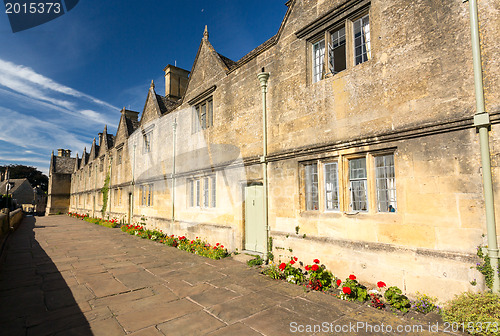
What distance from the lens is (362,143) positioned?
567 cm

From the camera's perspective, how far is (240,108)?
932 centimetres

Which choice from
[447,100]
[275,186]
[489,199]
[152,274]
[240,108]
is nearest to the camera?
[489,199]

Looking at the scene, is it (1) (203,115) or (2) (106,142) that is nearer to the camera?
(1) (203,115)

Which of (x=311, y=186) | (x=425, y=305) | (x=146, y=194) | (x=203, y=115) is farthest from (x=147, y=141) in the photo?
(x=425, y=305)

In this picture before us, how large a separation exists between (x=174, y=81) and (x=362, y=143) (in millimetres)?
15896

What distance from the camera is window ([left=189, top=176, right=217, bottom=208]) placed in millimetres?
10711

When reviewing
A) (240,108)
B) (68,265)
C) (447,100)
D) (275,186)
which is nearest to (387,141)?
(447,100)

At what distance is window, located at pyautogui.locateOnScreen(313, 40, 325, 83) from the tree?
291 ft

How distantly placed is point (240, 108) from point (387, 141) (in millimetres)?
5337

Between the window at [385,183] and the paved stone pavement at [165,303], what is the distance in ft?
6.68

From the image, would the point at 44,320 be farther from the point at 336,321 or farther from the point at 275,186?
the point at 275,186

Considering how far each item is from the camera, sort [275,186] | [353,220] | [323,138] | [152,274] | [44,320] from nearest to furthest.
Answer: [44,320]
[353,220]
[323,138]
[152,274]
[275,186]

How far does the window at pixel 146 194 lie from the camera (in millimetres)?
15844

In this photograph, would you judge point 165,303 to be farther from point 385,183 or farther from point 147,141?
point 147,141
